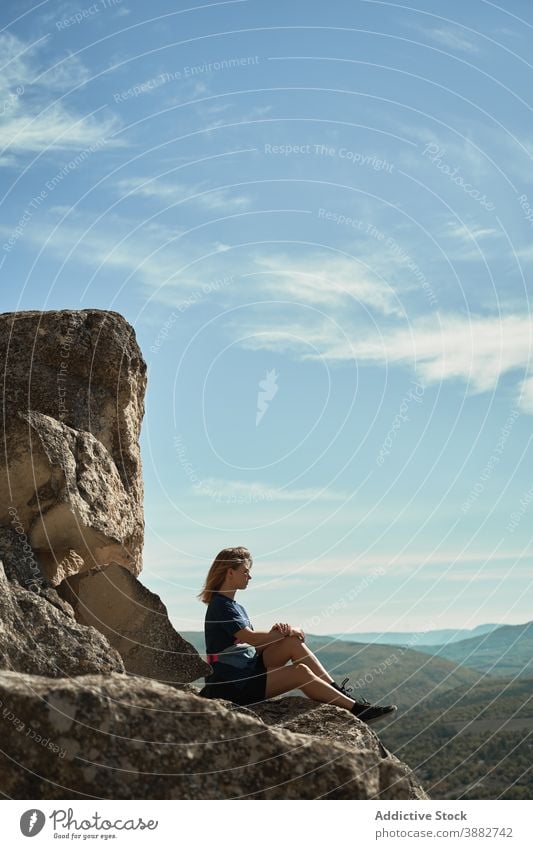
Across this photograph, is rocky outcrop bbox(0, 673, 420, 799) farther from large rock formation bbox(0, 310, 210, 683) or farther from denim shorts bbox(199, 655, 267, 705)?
denim shorts bbox(199, 655, 267, 705)

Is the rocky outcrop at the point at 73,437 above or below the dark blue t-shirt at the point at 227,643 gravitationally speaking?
above

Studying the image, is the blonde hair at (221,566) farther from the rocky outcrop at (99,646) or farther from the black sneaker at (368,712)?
the black sneaker at (368,712)

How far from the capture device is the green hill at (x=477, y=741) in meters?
31.5

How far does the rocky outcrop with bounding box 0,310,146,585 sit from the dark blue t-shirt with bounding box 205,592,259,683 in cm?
174

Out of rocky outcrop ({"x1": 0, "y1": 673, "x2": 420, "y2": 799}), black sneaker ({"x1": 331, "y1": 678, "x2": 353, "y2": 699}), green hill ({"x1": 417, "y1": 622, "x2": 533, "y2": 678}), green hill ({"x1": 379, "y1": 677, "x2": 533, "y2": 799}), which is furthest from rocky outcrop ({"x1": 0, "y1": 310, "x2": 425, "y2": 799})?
green hill ({"x1": 417, "y1": 622, "x2": 533, "y2": 678})

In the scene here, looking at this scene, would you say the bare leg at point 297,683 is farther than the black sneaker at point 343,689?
No

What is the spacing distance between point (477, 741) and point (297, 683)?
3020 centimetres

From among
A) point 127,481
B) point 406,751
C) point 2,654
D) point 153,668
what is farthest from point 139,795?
point 406,751

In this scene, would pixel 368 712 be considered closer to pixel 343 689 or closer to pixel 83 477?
pixel 343 689

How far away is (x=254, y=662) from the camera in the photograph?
38.5 ft

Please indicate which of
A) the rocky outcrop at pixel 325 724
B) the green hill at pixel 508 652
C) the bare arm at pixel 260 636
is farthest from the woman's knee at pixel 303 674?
the green hill at pixel 508 652

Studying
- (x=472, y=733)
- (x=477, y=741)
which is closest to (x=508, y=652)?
(x=472, y=733)

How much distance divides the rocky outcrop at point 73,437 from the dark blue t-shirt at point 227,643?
1.74 meters
